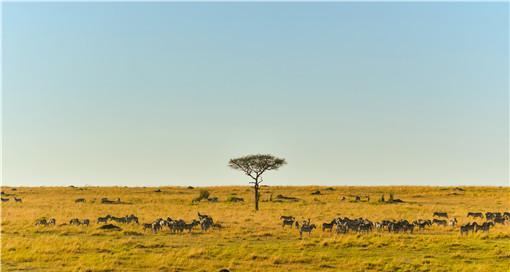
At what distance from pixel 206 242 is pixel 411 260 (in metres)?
10.2

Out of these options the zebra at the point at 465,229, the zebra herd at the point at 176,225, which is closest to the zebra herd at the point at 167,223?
the zebra herd at the point at 176,225

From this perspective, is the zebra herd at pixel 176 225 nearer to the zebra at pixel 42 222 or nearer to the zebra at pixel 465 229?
the zebra at pixel 42 222

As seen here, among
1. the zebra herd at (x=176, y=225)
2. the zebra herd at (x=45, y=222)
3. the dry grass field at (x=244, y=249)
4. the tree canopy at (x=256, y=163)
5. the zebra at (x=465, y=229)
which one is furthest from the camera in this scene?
the tree canopy at (x=256, y=163)

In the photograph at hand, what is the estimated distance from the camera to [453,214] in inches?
1882

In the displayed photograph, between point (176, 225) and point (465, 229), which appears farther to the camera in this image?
point (176, 225)

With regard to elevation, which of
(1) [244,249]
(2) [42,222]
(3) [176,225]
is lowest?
(1) [244,249]

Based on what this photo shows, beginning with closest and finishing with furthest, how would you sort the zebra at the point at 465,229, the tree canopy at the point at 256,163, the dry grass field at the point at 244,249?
1. the dry grass field at the point at 244,249
2. the zebra at the point at 465,229
3. the tree canopy at the point at 256,163

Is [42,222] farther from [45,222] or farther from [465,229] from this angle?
[465,229]

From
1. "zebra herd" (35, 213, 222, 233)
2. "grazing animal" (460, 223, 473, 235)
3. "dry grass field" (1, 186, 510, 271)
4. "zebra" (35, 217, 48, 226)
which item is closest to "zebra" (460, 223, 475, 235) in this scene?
"grazing animal" (460, 223, 473, 235)

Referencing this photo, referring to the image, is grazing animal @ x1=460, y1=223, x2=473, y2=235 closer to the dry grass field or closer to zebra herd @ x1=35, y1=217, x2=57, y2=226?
→ the dry grass field

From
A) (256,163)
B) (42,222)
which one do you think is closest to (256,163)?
(256,163)

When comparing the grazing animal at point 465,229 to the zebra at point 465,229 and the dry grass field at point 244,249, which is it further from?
the dry grass field at point 244,249

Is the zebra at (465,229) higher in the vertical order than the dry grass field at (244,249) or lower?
higher

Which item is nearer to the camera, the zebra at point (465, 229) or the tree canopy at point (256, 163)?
the zebra at point (465, 229)
